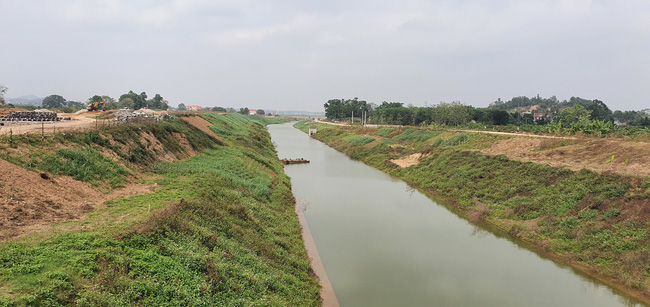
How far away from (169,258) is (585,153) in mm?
28419

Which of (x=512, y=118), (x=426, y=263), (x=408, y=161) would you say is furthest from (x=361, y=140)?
(x=426, y=263)

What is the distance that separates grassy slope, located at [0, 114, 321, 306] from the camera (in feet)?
22.5

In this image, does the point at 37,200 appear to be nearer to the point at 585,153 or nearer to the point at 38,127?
the point at 38,127

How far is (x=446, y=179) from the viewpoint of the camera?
29.1m

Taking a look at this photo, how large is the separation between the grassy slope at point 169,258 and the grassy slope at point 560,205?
1213 centimetres

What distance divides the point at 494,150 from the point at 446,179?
6.95 meters

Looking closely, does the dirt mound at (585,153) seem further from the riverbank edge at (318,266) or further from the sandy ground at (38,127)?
the sandy ground at (38,127)

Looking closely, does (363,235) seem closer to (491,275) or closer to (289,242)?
(289,242)

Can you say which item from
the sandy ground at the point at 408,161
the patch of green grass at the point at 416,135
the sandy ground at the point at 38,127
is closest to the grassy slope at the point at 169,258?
the sandy ground at the point at 38,127

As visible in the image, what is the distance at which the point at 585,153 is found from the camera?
24.8 metres

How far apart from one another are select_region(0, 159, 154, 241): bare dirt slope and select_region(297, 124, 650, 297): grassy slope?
65.0ft

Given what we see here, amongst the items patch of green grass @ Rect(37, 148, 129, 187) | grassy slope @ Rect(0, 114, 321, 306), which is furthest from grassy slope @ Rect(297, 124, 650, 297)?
patch of green grass @ Rect(37, 148, 129, 187)

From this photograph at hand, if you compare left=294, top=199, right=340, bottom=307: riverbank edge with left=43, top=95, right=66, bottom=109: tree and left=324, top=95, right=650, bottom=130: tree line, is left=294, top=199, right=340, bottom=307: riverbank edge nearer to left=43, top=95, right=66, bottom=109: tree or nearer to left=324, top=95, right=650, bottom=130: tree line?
left=324, top=95, right=650, bottom=130: tree line

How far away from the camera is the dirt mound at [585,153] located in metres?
20.4
